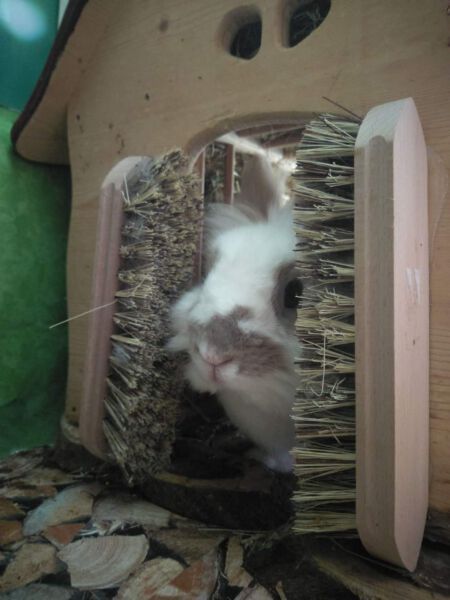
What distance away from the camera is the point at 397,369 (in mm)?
706

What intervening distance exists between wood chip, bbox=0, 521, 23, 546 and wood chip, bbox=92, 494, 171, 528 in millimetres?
172

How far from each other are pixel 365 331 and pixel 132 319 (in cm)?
59

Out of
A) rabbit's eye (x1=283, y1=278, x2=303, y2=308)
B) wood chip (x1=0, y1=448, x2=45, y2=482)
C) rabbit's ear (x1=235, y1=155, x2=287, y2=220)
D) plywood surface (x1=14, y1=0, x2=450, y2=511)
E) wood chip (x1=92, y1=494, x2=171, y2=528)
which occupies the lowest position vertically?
wood chip (x1=92, y1=494, x2=171, y2=528)

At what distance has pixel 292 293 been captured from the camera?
1128mm

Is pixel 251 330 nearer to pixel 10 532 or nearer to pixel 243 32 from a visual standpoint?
pixel 10 532

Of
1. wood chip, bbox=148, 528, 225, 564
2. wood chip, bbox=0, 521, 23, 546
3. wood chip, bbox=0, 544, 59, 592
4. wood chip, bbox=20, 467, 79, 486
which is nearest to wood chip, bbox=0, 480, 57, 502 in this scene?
wood chip, bbox=20, 467, 79, 486

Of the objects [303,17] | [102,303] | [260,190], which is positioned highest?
[303,17]

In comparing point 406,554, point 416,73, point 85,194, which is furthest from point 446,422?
point 85,194

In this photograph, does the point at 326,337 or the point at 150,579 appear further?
the point at 150,579

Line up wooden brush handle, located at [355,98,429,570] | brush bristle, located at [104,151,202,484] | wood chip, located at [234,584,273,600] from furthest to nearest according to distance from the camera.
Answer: brush bristle, located at [104,151,202,484], wood chip, located at [234,584,273,600], wooden brush handle, located at [355,98,429,570]

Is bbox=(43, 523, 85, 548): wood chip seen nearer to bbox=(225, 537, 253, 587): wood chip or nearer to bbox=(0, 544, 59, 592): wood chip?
bbox=(0, 544, 59, 592): wood chip

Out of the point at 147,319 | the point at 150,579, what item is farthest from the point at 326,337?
the point at 150,579

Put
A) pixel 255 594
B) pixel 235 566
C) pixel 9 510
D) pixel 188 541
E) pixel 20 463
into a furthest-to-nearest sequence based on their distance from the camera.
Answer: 1. pixel 20 463
2. pixel 9 510
3. pixel 188 541
4. pixel 235 566
5. pixel 255 594

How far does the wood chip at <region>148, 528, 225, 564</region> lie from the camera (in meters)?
1.00
